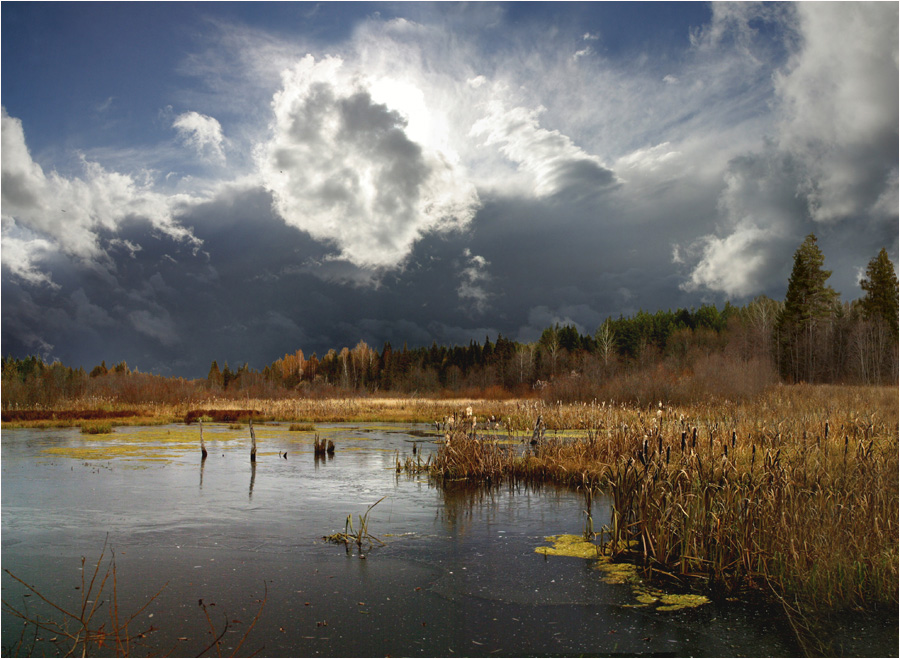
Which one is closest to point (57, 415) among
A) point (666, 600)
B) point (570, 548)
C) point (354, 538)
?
point (354, 538)

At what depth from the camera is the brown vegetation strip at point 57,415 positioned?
2983cm

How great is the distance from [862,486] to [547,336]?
9759cm

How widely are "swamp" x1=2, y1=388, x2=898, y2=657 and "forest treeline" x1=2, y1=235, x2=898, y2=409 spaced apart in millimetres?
20289

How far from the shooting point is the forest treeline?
3266 cm

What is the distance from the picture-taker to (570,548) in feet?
26.3

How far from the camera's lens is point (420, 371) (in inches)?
4087

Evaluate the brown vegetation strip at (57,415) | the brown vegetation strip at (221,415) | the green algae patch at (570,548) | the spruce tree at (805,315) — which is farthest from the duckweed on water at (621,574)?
the spruce tree at (805,315)

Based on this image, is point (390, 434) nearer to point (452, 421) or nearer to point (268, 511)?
point (452, 421)

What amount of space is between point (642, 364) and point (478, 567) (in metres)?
58.0

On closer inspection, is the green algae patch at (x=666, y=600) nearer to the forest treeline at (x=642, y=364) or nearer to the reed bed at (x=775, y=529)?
the reed bed at (x=775, y=529)

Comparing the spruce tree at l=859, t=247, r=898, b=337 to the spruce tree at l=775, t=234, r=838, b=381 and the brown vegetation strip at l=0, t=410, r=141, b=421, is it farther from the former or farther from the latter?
the brown vegetation strip at l=0, t=410, r=141, b=421

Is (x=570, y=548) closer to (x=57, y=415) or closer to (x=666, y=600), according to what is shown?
(x=666, y=600)

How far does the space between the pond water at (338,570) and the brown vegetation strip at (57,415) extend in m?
18.9

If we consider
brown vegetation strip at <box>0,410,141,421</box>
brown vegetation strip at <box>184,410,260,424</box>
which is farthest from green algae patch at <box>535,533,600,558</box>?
brown vegetation strip at <box>0,410,141,421</box>
